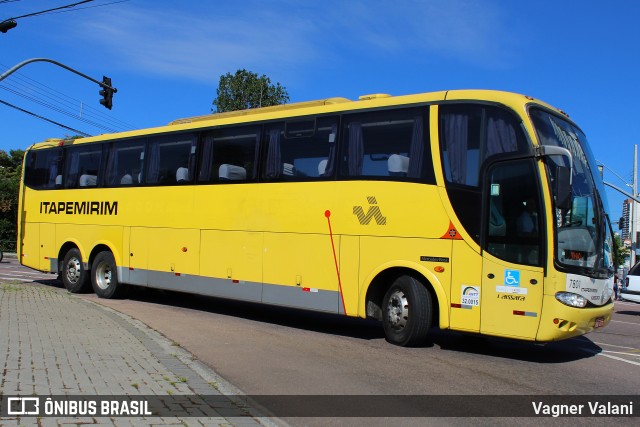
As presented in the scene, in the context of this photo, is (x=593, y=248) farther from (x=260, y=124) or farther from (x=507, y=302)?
(x=260, y=124)

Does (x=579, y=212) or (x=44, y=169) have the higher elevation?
(x=44, y=169)

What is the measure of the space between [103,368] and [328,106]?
19.3 feet

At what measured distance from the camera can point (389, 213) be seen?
9016 millimetres

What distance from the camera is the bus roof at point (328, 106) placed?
834 cm

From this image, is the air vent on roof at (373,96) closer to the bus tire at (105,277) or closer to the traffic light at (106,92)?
the bus tire at (105,277)

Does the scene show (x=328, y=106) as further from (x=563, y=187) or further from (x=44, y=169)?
(x=44, y=169)

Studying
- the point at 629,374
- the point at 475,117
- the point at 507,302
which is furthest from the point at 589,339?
the point at 475,117

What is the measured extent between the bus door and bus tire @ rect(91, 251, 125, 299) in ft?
30.6

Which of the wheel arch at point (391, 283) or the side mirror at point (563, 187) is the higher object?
the side mirror at point (563, 187)

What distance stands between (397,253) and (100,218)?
338 inches

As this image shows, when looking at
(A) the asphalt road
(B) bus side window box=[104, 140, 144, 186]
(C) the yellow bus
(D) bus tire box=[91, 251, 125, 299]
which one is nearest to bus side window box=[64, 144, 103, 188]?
(B) bus side window box=[104, 140, 144, 186]

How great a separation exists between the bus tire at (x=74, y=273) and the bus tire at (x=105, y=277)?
37 centimetres

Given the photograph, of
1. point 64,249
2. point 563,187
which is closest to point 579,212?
point 563,187

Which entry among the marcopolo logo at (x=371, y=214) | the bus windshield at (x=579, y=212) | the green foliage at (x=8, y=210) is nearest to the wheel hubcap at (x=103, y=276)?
the marcopolo logo at (x=371, y=214)
